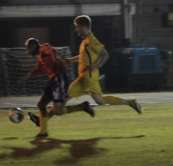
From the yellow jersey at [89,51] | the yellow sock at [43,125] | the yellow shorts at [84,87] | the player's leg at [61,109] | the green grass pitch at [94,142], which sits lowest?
the green grass pitch at [94,142]

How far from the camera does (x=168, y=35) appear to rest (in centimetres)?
3269

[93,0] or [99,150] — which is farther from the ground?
[93,0]

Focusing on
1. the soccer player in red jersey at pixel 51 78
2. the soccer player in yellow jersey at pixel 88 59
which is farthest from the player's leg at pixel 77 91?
the soccer player in red jersey at pixel 51 78

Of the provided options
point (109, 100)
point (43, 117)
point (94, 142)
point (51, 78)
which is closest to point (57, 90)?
point (51, 78)

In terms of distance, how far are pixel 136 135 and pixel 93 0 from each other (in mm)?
20158

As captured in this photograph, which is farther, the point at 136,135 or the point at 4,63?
the point at 4,63

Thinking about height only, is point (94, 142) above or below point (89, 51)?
below

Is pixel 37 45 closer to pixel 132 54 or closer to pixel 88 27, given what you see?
pixel 88 27

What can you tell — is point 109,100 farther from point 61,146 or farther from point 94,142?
point 61,146

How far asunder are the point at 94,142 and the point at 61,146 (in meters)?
0.53

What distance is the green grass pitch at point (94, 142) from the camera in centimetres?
908

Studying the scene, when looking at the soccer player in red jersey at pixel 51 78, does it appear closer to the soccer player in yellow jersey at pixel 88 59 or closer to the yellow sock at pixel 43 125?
the yellow sock at pixel 43 125

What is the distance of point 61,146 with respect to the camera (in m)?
10.2

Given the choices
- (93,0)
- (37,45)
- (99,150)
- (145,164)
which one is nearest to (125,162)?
(145,164)
